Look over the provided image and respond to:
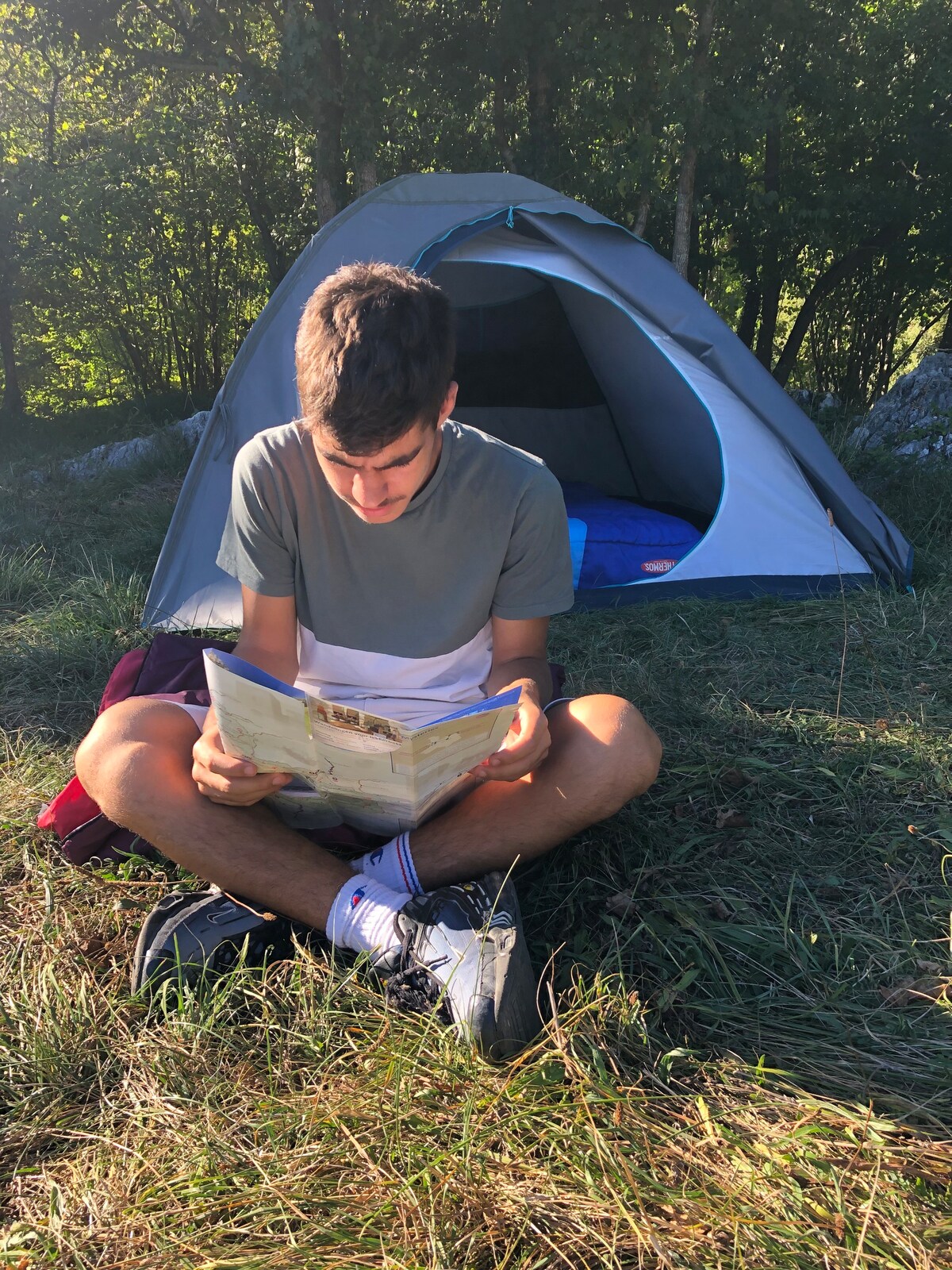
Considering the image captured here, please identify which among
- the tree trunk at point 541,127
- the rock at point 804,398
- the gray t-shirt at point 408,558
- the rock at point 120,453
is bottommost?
the rock at point 120,453

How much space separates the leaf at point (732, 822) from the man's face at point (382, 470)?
909mm

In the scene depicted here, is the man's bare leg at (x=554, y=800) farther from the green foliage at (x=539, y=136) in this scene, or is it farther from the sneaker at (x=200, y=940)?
the green foliage at (x=539, y=136)

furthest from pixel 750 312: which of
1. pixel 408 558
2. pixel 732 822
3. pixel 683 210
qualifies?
pixel 408 558

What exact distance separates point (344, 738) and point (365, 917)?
12.1 inches

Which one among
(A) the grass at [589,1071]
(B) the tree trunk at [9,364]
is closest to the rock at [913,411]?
(A) the grass at [589,1071]

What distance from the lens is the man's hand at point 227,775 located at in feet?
4.31

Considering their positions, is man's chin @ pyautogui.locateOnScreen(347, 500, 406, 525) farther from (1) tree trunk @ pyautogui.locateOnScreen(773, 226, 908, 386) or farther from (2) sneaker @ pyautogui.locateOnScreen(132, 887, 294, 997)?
(1) tree trunk @ pyautogui.locateOnScreen(773, 226, 908, 386)

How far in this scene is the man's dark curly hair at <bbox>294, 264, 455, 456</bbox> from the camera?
4.32 feet

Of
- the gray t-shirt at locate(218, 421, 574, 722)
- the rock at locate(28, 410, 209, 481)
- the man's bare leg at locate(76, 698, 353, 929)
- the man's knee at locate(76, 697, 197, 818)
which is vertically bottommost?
the rock at locate(28, 410, 209, 481)

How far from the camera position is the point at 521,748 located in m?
1.39

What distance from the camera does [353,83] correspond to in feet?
19.2

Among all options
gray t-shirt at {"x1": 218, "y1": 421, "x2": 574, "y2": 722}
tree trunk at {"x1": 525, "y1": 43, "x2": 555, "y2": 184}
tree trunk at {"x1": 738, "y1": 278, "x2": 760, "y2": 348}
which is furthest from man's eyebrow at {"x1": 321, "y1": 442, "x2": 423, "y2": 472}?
tree trunk at {"x1": 738, "y1": 278, "x2": 760, "y2": 348}

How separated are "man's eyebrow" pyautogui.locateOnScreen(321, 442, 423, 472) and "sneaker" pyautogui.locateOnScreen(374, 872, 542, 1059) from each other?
677mm

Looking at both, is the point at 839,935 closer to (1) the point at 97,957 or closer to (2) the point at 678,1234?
(2) the point at 678,1234
